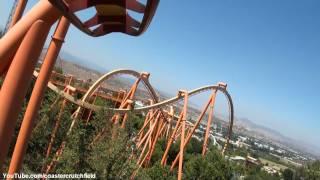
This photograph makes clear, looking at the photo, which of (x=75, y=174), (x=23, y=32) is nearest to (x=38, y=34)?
(x=23, y=32)

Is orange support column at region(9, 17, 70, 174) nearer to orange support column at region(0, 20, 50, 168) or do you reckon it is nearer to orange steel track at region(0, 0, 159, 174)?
orange steel track at region(0, 0, 159, 174)

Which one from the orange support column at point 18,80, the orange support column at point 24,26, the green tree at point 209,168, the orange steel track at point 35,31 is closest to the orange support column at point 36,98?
the orange steel track at point 35,31

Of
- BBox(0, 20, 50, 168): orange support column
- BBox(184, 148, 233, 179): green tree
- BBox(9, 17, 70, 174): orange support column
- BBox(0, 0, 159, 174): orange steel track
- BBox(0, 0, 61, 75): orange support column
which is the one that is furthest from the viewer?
BBox(184, 148, 233, 179): green tree

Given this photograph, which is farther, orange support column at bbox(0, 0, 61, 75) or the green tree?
the green tree

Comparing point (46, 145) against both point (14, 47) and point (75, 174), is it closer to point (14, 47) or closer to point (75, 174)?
point (75, 174)

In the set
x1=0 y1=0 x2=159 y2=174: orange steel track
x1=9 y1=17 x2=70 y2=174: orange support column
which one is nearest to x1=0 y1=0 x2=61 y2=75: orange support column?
x1=0 y1=0 x2=159 y2=174: orange steel track

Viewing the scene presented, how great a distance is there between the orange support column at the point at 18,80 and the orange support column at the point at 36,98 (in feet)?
4.55

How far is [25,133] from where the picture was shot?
652cm

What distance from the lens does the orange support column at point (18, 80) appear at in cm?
497

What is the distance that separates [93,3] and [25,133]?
9.49ft

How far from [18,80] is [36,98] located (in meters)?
1.54

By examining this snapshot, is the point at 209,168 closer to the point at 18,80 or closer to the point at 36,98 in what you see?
the point at 36,98

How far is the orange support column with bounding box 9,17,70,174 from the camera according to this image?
256 inches

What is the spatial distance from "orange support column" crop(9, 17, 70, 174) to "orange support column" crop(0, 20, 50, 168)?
1385mm
